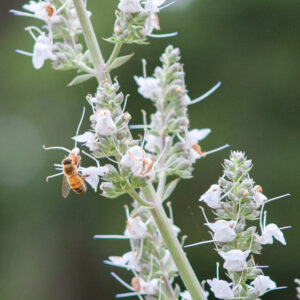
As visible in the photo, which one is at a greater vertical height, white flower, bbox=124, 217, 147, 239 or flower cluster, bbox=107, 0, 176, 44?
flower cluster, bbox=107, 0, 176, 44

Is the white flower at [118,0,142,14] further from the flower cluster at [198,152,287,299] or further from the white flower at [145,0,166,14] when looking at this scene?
the flower cluster at [198,152,287,299]

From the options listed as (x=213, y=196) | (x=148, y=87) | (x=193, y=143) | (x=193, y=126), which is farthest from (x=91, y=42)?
(x=193, y=126)

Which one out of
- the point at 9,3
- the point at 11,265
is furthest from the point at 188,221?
the point at 9,3

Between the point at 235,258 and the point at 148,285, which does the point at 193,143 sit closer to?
the point at 148,285

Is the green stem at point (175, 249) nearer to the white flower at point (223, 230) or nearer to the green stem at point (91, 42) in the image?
the white flower at point (223, 230)

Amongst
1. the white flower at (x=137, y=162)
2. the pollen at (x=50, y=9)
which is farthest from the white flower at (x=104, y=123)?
the pollen at (x=50, y=9)

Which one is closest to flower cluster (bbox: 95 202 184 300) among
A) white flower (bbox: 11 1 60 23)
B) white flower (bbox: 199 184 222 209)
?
white flower (bbox: 199 184 222 209)
